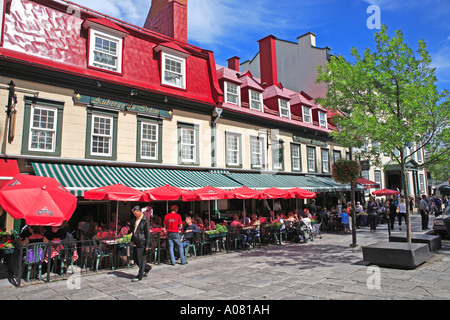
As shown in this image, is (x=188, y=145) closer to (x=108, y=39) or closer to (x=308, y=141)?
(x=108, y=39)

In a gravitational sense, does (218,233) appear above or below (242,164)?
below

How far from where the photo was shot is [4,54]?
10.1m

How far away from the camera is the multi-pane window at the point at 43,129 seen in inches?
426

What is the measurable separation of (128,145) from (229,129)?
611 cm

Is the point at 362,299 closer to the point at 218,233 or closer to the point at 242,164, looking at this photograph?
the point at 218,233

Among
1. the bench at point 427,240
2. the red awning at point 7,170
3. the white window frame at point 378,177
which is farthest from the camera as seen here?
the white window frame at point 378,177

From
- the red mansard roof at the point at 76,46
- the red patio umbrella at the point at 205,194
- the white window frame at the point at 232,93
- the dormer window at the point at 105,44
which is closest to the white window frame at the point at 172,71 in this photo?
the red mansard roof at the point at 76,46

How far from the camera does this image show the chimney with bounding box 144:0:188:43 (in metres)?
16.5

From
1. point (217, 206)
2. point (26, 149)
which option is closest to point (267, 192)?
point (217, 206)

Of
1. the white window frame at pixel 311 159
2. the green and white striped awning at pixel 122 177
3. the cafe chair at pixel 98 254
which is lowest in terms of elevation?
the cafe chair at pixel 98 254

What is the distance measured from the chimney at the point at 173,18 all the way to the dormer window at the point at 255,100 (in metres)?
5.34

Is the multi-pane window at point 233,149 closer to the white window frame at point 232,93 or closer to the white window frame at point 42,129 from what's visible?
the white window frame at point 232,93
